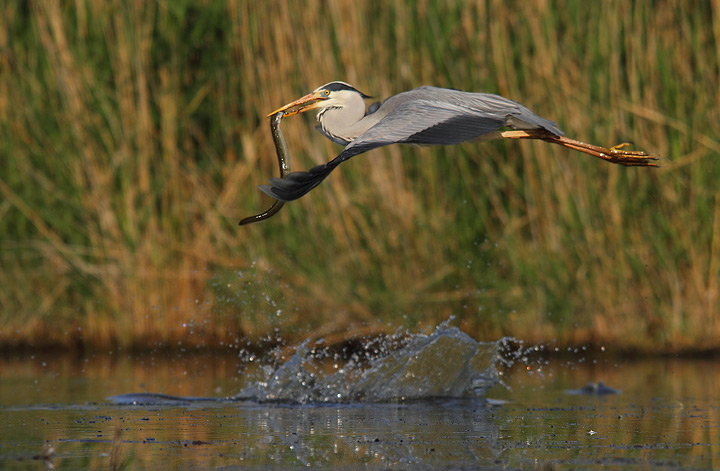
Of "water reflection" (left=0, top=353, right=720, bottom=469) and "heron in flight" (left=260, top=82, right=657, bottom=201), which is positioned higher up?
"heron in flight" (left=260, top=82, right=657, bottom=201)

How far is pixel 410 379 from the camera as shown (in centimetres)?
635

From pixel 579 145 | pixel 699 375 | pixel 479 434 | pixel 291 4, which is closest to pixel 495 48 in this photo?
pixel 291 4

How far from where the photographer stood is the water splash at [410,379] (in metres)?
6.27

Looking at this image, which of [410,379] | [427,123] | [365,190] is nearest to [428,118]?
[427,123]

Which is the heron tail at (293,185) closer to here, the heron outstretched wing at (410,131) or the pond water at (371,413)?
the heron outstretched wing at (410,131)

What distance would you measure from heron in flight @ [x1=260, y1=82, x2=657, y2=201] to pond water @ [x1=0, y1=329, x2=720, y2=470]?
1239mm

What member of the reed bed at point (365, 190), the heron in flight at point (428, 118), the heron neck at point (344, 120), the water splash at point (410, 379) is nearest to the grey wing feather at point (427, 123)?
the heron in flight at point (428, 118)

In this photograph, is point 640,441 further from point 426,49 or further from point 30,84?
point 30,84

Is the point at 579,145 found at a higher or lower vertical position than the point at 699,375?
higher

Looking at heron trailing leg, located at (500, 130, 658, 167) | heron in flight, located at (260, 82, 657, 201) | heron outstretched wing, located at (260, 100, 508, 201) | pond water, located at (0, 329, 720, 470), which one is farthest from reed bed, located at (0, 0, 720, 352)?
heron outstretched wing, located at (260, 100, 508, 201)

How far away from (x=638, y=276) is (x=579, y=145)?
201 centimetres

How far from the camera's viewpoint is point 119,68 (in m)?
8.50

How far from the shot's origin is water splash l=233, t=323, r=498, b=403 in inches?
247

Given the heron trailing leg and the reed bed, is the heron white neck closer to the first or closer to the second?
the heron trailing leg
